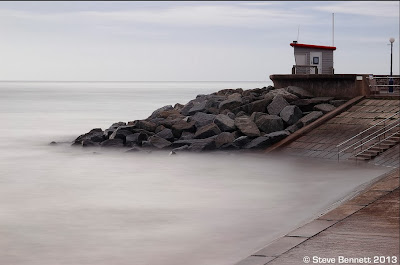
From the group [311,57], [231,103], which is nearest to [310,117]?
[231,103]

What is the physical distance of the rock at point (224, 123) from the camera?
2595cm

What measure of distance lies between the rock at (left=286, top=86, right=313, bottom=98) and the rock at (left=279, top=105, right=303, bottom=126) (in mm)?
1786

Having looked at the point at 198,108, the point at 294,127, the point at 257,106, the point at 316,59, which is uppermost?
the point at 316,59

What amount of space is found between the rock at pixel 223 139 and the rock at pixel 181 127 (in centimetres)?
175

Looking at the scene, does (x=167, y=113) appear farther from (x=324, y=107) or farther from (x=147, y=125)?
(x=324, y=107)

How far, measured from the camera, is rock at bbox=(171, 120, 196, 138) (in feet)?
88.8

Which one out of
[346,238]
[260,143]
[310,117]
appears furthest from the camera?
[310,117]

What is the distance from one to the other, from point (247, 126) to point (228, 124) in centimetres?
75

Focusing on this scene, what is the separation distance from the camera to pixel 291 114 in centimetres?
2605

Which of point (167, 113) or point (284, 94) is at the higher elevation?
point (284, 94)

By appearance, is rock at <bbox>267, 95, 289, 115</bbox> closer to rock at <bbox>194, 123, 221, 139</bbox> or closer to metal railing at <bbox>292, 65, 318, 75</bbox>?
rock at <bbox>194, 123, 221, 139</bbox>

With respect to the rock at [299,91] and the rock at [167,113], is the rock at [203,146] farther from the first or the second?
the rock at [167,113]

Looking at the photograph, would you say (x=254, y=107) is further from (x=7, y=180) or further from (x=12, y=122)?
(x=12, y=122)

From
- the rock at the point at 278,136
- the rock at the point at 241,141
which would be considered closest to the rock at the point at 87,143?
the rock at the point at 241,141
